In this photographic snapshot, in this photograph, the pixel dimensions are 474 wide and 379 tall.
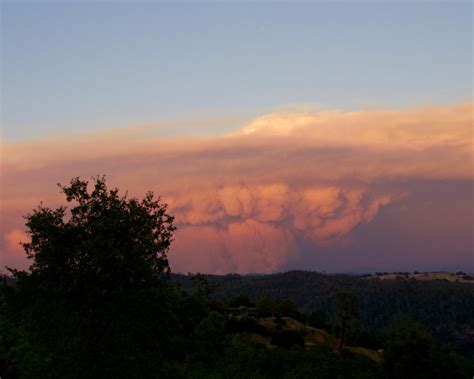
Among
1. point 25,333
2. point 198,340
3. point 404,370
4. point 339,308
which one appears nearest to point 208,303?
point 339,308

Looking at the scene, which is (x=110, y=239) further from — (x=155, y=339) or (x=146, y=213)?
(x=155, y=339)

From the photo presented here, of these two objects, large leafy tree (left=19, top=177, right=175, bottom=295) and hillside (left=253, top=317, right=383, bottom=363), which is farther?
hillside (left=253, top=317, right=383, bottom=363)

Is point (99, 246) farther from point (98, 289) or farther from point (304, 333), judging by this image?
point (304, 333)

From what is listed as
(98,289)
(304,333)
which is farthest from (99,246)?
(304,333)

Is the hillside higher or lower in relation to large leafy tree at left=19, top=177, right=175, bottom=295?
lower

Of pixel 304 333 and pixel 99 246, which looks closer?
pixel 99 246

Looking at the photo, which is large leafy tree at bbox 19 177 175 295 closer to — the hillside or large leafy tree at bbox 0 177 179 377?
large leafy tree at bbox 0 177 179 377

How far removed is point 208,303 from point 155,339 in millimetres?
107468

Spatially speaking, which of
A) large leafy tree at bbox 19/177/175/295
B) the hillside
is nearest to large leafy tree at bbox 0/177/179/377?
large leafy tree at bbox 19/177/175/295

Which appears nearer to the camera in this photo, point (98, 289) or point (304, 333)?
point (98, 289)

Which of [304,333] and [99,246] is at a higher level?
[99,246]

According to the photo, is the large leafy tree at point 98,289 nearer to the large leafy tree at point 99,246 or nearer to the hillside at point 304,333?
the large leafy tree at point 99,246

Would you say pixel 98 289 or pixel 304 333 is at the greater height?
pixel 98 289

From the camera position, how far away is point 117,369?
49.3 meters
